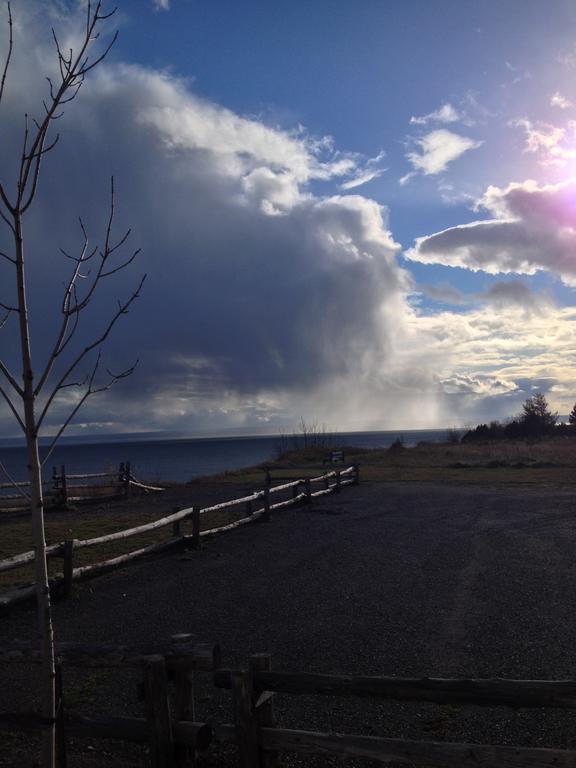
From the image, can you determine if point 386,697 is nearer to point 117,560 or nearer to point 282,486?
point 117,560

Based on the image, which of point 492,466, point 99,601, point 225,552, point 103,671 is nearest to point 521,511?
point 225,552

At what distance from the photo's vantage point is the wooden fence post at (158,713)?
12.9 feet

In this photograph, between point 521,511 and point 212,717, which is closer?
point 212,717

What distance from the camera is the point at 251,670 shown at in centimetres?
391

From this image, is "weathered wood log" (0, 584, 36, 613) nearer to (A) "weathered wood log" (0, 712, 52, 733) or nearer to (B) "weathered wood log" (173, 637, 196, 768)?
(A) "weathered wood log" (0, 712, 52, 733)

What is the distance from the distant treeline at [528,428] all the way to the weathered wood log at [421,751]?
238ft

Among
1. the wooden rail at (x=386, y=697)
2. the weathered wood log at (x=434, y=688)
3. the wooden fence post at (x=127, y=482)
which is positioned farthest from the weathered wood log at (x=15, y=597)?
the wooden fence post at (x=127, y=482)

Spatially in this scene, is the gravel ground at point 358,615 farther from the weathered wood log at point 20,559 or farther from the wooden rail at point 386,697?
the wooden rail at point 386,697

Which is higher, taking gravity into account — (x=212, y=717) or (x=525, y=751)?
(x=525, y=751)

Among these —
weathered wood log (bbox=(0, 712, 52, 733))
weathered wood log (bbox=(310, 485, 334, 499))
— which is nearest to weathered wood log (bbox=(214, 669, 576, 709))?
weathered wood log (bbox=(0, 712, 52, 733))

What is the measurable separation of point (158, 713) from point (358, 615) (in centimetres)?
475

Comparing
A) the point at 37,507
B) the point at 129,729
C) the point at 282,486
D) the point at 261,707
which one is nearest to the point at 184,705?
the point at 129,729

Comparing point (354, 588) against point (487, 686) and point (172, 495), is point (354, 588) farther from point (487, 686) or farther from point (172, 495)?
point (172, 495)

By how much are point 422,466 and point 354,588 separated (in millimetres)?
32913
